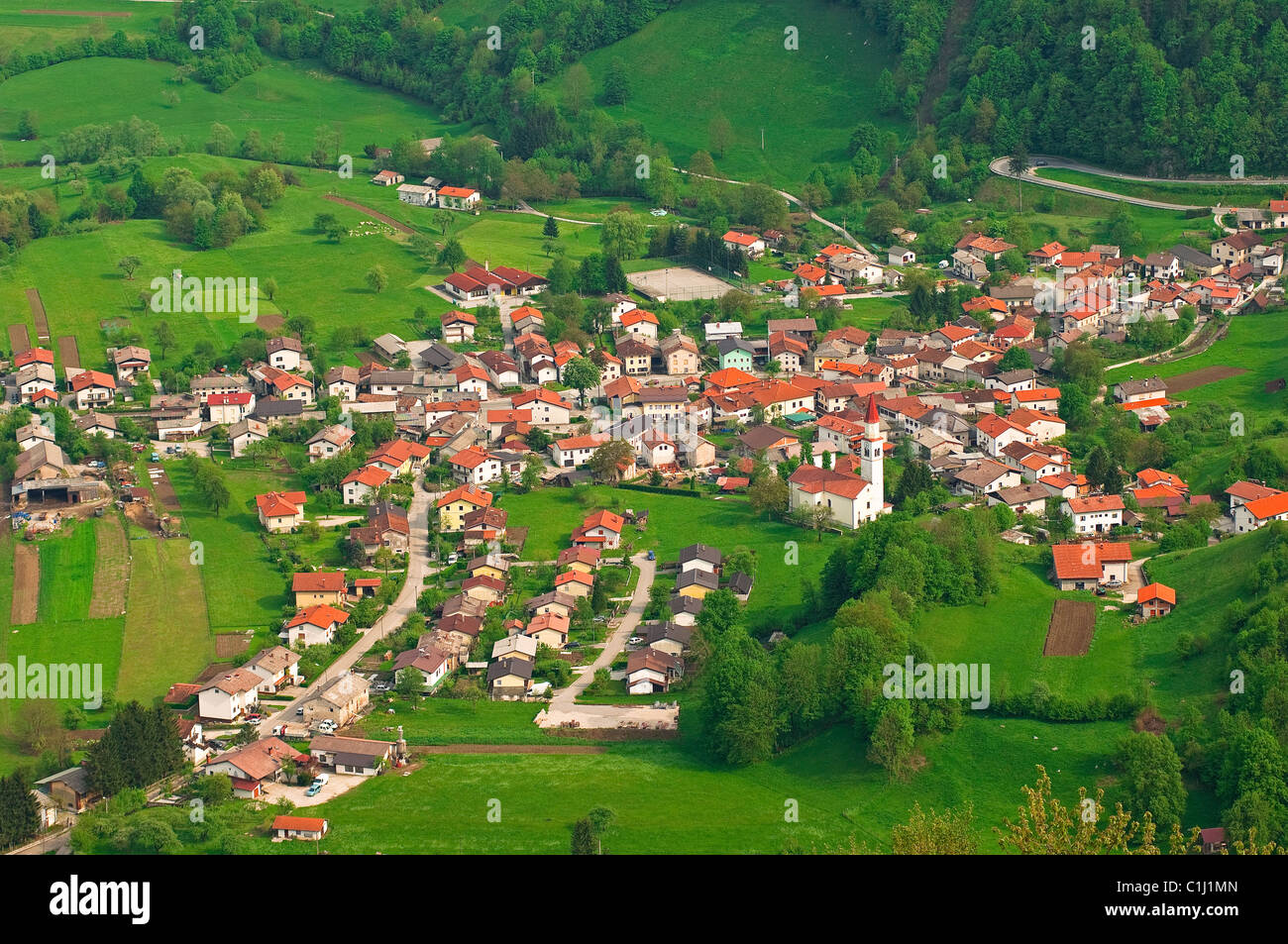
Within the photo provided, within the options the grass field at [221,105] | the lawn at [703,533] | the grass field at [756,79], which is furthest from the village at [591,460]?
the grass field at [221,105]

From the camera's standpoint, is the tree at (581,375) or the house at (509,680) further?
the tree at (581,375)

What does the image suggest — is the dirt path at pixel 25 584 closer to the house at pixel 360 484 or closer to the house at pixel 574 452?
the house at pixel 360 484

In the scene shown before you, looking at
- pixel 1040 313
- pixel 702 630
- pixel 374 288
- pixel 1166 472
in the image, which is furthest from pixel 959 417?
pixel 374 288

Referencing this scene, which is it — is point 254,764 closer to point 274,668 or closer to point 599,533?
point 274,668

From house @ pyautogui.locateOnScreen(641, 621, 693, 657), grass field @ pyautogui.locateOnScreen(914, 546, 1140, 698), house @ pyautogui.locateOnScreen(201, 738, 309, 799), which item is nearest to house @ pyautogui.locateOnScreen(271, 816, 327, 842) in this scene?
house @ pyautogui.locateOnScreen(201, 738, 309, 799)

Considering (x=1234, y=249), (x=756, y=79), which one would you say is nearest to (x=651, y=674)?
(x=1234, y=249)

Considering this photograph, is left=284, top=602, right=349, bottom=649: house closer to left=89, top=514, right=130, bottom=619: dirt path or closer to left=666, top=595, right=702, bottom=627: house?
left=89, top=514, right=130, bottom=619: dirt path

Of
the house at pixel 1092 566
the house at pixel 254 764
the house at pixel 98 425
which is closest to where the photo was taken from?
the house at pixel 254 764
